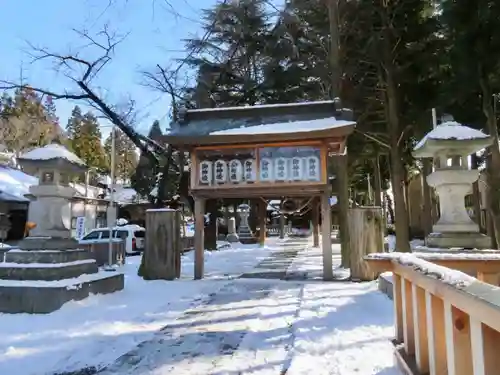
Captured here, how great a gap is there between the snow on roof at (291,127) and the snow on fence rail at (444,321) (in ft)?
18.9

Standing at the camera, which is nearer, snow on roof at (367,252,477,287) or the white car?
snow on roof at (367,252,477,287)

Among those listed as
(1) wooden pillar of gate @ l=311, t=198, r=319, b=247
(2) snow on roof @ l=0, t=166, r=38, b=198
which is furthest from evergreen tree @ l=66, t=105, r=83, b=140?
(1) wooden pillar of gate @ l=311, t=198, r=319, b=247

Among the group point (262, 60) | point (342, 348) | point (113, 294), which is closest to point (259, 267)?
point (113, 294)

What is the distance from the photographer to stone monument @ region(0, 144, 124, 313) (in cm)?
636

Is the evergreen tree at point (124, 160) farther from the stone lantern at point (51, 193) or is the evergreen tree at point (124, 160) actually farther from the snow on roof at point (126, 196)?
Answer: the stone lantern at point (51, 193)

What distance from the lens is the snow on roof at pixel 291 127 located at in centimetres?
935

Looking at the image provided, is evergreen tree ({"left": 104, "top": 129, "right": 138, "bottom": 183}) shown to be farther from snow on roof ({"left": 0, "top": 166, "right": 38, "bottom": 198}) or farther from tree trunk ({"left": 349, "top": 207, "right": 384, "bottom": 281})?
tree trunk ({"left": 349, "top": 207, "right": 384, "bottom": 281})

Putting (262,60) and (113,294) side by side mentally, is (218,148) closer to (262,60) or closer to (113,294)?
(113,294)

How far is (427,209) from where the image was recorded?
856 inches

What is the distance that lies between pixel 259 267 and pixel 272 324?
313 inches

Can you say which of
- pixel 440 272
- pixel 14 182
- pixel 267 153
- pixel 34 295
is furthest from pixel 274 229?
pixel 440 272

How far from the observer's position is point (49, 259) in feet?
22.8

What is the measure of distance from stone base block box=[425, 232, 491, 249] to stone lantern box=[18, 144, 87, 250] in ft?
20.1

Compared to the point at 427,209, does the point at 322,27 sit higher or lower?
higher
